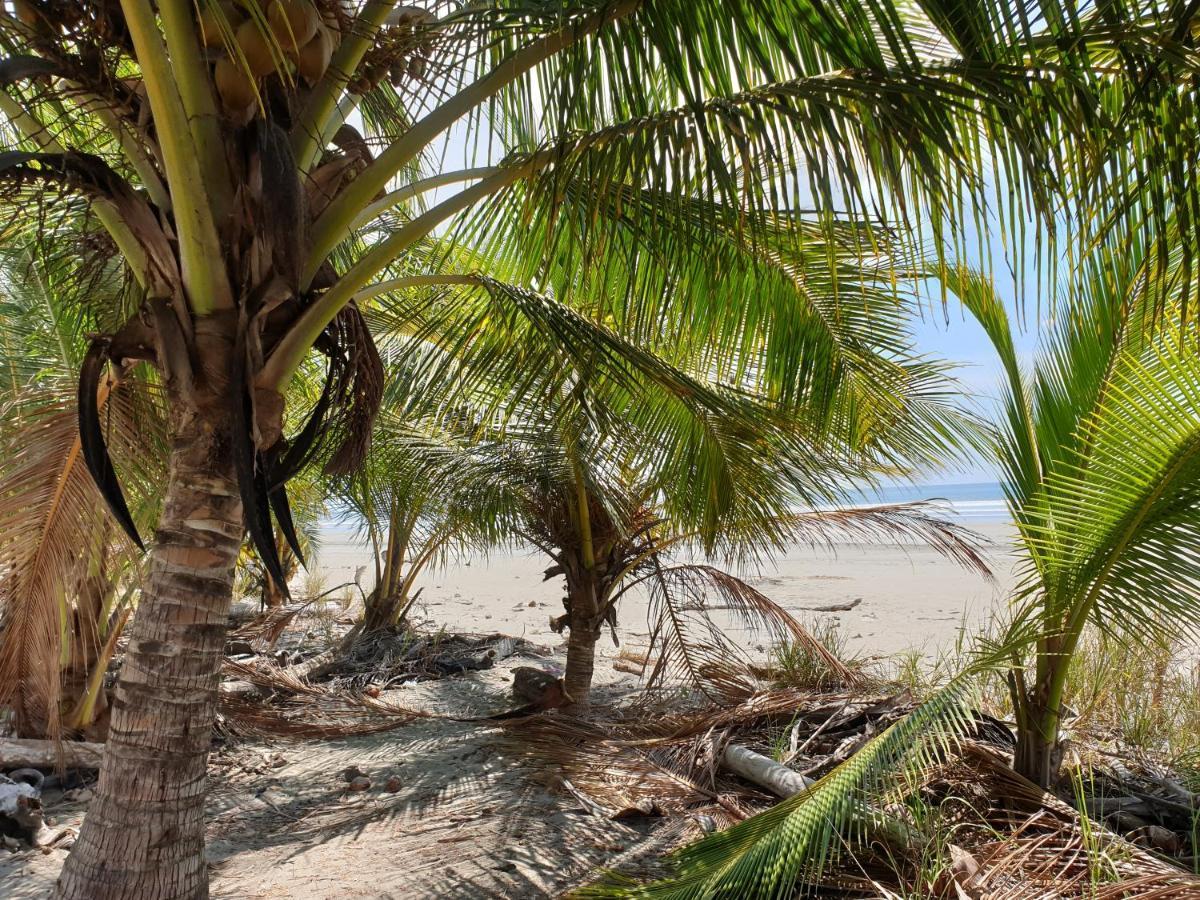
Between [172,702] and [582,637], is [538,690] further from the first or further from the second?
[172,702]

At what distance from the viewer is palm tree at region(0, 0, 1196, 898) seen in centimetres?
195

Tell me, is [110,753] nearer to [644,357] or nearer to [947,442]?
[644,357]

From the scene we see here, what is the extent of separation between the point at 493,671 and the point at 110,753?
5065 mm

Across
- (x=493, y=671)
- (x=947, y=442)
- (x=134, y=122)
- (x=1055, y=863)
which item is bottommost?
(x=493, y=671)

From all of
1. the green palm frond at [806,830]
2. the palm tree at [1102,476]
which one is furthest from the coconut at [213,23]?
the green palm frond at [806,830]

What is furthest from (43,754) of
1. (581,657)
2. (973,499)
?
(973,499)

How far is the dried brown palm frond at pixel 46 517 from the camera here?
3045 millimetres

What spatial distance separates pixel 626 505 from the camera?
5.10 metres

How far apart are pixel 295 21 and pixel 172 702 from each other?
6.47 ft

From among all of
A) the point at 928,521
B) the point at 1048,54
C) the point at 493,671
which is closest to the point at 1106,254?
the point at 1048,54

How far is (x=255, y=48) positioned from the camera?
7.36 ft

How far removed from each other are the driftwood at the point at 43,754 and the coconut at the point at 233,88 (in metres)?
3.12

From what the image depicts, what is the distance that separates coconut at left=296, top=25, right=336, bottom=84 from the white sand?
384cm

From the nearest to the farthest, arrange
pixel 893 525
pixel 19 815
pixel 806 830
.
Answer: pixel 806 830 < pixel 19 815 < pixel 893 525
